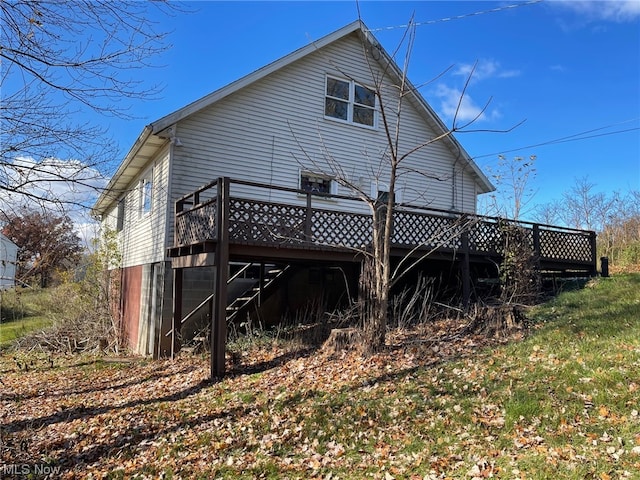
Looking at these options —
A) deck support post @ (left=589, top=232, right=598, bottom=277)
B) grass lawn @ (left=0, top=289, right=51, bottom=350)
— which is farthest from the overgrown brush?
deck support post @ (left=589, top=232, right=598, bottom=277)

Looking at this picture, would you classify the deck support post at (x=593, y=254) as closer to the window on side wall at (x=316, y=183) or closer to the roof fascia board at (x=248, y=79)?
the window on side wall at (x=316, y=183)

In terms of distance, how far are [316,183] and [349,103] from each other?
272 centimetres

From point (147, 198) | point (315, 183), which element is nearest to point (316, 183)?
point (315, 183)

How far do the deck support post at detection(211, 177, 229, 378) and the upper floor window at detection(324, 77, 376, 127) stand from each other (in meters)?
6.29

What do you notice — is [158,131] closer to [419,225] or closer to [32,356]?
[419,225]

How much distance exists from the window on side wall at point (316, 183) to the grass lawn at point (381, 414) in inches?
215

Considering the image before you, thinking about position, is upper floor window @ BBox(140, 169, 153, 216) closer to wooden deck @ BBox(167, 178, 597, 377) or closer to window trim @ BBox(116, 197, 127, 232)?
wooden deck @ BBox(167, 178, 597, 377)

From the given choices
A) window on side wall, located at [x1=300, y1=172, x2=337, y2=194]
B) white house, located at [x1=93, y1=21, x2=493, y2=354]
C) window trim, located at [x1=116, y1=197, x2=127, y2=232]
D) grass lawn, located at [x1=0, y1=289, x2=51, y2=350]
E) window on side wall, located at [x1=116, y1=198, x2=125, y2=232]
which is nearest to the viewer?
white house, located at [x1=93, y1=21, x2=493, y2=354]

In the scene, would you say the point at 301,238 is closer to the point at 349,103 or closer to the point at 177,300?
the point at 177,300

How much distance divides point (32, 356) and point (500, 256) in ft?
44.2

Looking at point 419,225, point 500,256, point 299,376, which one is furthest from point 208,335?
point 500,256

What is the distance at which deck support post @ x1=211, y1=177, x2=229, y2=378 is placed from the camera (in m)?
7.84

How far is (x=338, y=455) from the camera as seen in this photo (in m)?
4.64

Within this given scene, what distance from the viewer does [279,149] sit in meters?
12.2
